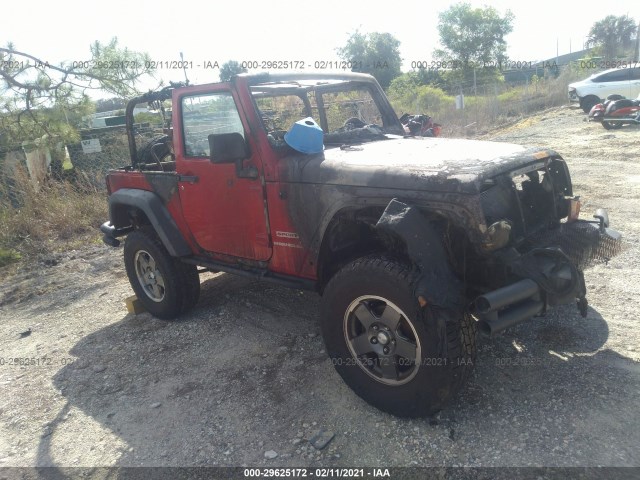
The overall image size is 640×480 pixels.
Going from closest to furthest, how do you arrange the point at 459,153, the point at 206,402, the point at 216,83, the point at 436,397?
the point at 436,397 → the point at 459,153 → the point at 206,402 → the point at 216,83

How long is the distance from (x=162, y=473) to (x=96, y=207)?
24.1 ft

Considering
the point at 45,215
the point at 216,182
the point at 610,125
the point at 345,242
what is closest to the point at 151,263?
the point at 216,182

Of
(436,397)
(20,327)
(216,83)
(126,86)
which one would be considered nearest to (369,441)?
(436,397)

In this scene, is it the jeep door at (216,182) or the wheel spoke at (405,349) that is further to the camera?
the jeep door at (216,182)

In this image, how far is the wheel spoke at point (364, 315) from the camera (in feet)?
9.56

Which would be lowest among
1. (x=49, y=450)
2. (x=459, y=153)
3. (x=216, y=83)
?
(x=49, y=450)

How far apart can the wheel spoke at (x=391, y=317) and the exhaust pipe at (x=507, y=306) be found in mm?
455

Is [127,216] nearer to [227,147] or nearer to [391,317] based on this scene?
[227,147]

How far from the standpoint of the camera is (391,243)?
2.97 m

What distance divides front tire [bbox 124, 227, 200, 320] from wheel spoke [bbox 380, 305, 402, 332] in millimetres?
2373

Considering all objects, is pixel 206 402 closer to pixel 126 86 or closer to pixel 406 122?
pixel 406 122

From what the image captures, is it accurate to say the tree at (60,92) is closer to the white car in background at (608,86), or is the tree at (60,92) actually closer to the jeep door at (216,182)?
the jeep door at (216,182)

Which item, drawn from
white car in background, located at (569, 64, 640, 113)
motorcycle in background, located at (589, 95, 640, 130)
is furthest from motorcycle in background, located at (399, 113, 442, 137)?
white car in background, located at (569, 64, 640, 113)

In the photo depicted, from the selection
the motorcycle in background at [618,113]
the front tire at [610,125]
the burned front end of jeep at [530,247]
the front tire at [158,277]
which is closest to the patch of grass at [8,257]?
the front tire at [158,277]
